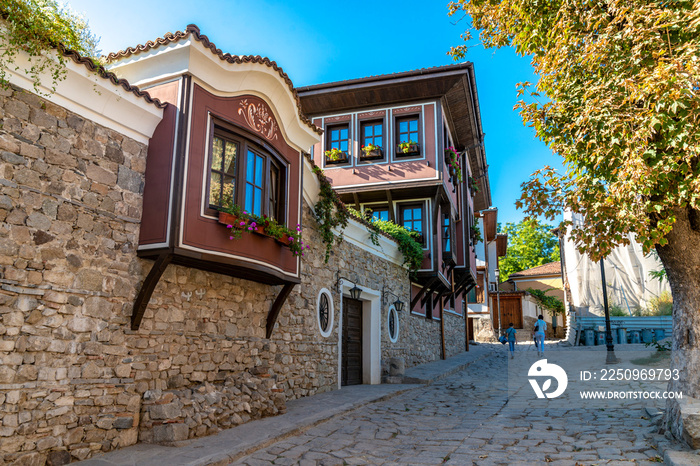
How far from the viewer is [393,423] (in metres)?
7.04

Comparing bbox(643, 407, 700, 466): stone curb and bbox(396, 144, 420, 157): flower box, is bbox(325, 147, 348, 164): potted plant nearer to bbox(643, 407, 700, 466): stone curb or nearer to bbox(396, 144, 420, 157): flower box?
bbox(396, 144, 420, 157): flower box

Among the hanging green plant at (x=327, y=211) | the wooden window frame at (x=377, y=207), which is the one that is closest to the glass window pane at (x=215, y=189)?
the hanging green plant at (x=327, y=211)

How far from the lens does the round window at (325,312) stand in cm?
970

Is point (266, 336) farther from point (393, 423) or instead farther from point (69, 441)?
point (69, 441)

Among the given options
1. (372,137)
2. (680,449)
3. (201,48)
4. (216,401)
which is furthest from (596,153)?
(372,137)

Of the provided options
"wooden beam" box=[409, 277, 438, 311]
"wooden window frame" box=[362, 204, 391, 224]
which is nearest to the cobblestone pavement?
"wooden beam" box=[409, 277, 438, 311]

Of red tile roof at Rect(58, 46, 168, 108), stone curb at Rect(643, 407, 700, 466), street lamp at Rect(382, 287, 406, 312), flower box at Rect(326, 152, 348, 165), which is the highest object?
flower box at Rect(326, 152, 348, 165)

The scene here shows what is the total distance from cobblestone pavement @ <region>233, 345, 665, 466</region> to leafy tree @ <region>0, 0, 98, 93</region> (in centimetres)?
435

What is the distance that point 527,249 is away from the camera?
47.8 m

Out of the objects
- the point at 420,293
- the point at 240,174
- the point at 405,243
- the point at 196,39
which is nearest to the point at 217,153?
the point at 240,174

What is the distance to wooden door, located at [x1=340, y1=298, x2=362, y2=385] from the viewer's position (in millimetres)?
11062

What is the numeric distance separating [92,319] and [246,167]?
2.79 m

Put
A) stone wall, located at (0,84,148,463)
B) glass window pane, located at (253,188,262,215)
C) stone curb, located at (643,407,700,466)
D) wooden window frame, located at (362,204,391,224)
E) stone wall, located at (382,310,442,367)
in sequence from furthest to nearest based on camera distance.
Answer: wooden window frame, located at (362,204,391,224) → stone wall, located at (382,310,442,367) → glass window pane, located at (253,188,262,215) → stone wall, located at (0,84,148,463) → stone curb, located at (643,407,700,466)

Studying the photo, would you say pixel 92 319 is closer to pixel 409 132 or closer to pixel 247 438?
pixel 247 438
